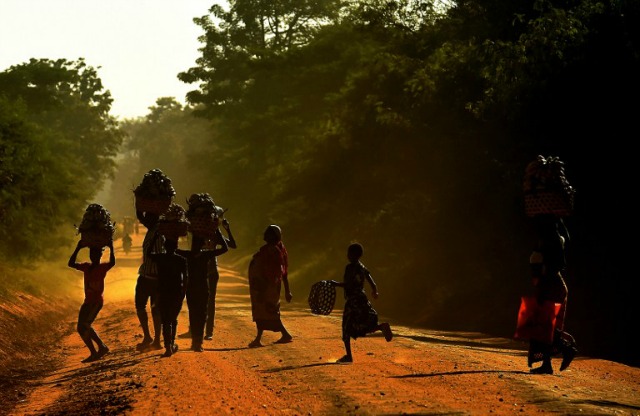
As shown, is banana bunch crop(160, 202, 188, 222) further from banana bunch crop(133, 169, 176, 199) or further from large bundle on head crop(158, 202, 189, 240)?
banana bunch crop(133, 169, 176, 199)

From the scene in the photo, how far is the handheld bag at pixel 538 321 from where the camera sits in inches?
484

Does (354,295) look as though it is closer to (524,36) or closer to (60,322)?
(524,36)

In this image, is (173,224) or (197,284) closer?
(173,224)

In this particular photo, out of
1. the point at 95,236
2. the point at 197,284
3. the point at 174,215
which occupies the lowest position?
the point at 197,284

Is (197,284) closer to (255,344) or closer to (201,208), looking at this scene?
(201,208)

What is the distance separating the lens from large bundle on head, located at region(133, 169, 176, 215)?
48.9ft

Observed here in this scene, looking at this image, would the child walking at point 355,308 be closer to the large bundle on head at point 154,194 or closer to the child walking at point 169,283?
the child walking at point 169,283

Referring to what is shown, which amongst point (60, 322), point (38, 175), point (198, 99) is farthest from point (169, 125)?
point (60, 322)

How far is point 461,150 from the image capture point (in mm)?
27828

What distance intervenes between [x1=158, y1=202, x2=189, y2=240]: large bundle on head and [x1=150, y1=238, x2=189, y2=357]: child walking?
121 millimetres

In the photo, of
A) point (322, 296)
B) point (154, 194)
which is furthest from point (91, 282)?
point (322, 296)

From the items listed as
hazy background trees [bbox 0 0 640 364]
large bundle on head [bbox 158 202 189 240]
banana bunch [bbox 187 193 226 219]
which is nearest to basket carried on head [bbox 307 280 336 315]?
banana bunch [bbox 187 193 226 219]

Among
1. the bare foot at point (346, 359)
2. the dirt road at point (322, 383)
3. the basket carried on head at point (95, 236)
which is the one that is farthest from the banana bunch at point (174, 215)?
the bare foot at point (346, 359)

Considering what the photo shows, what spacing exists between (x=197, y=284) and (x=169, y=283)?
3.36 feet
